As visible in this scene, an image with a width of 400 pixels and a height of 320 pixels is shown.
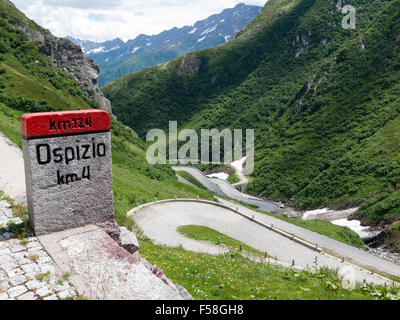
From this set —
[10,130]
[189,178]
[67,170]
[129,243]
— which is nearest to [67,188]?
[67,170]

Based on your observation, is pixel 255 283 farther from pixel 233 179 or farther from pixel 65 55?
pixel 65 55

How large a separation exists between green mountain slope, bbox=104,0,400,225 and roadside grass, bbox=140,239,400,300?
1611 inches

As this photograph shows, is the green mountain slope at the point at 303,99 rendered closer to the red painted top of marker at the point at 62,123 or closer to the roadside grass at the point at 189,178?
the roadside grass at the point at 189,178

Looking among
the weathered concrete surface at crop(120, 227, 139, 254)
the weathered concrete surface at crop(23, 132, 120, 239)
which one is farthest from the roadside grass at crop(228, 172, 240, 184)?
Result: the weathered concrete surface at crop(23, 132, 120, 239)

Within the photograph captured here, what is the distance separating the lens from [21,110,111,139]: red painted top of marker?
7617mm

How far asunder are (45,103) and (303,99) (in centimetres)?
7792

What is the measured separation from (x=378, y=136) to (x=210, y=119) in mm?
85349

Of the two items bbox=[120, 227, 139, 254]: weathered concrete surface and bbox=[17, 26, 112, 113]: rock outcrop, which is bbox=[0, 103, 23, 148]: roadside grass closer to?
bbox=[120, 227, 139, 254]: weathered concrete surface

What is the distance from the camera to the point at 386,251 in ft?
124

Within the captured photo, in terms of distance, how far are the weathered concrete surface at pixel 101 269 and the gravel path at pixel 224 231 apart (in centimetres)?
1335

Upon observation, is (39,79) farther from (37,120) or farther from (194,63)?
(194,63)

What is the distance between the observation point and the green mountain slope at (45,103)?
29172 millimetres

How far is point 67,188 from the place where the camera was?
832 cm

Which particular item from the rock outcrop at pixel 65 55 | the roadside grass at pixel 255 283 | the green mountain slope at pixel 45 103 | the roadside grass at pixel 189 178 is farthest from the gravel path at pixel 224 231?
the rock outcrop at pixel 65 55
